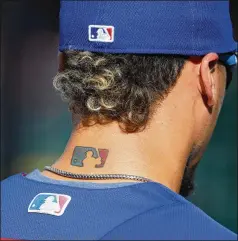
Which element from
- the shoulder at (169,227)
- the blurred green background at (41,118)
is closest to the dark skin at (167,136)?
the shoulder at (169,227)

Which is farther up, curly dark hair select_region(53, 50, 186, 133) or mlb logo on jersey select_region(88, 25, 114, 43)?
mlb logo on jersey select_region(88, 25, 114, 43)

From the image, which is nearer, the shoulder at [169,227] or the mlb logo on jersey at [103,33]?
the shoulder at [169,227]

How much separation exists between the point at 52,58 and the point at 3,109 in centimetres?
56

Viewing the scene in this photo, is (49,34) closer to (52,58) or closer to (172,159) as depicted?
(52,58)

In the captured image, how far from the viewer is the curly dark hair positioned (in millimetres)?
1511

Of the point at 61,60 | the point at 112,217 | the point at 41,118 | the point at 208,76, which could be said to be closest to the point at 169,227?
the point at 112,217

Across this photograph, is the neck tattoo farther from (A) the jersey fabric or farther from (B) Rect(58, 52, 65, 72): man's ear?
(B) Rect(58, 52, 65, 72): man's ear

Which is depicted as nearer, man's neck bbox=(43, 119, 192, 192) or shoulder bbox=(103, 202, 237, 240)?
shoulder bbox=(103, 202, 237, 240)

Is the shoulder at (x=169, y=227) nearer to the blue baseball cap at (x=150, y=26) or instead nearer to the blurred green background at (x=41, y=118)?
the blue baseball cap at (x=150, y=26)

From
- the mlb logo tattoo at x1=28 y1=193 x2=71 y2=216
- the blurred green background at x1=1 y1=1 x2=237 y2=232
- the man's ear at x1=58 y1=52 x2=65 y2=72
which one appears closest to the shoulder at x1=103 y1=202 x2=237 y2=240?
the mlb logo tattoo at x1=28 y1=193 x2=71 y2=216

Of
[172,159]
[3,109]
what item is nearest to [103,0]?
[172,159]

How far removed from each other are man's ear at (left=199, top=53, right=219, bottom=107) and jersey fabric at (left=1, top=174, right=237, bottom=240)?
27cm

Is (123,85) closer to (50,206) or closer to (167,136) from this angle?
(167,136)

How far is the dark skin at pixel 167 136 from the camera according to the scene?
1.46 metres
